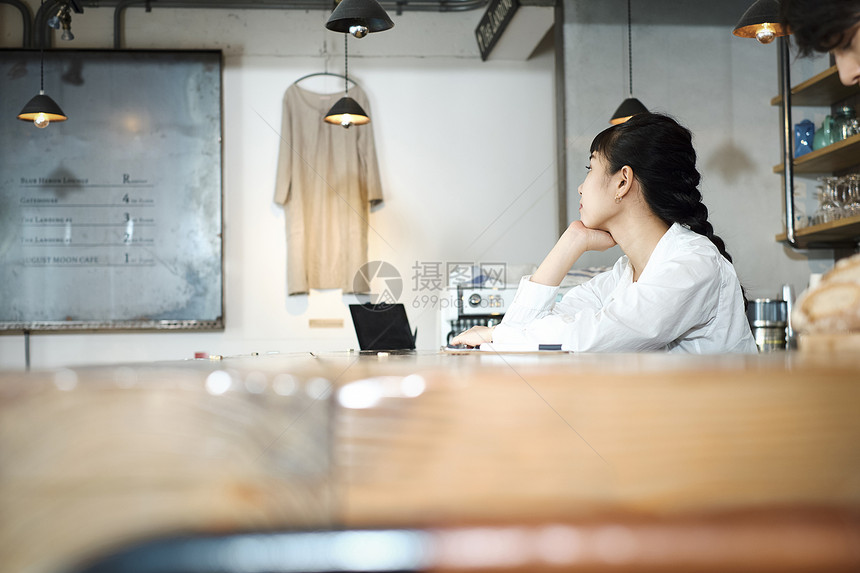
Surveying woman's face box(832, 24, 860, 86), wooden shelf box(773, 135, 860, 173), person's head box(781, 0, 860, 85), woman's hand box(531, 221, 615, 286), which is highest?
wooden shelf box(773, 135, 860, 173)

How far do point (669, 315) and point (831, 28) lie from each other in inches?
24.7

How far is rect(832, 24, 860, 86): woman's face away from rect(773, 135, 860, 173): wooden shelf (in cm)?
319

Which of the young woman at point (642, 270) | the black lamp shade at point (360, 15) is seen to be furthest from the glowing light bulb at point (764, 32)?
the young woman at point (642, 270)

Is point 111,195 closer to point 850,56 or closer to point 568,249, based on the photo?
point 568,249

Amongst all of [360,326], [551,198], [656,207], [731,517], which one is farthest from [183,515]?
[551,198]

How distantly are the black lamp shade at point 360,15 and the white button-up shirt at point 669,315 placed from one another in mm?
1561

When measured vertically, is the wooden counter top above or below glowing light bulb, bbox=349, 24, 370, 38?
below

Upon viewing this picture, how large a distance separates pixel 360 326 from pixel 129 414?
2.75 m

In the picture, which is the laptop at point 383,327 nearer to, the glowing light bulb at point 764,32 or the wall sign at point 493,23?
the glowing light bulb at point 764,32

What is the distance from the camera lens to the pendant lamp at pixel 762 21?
2.76 metres

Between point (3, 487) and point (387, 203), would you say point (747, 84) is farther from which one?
point (3, 487)

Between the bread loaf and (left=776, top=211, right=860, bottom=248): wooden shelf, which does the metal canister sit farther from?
the bread loaf

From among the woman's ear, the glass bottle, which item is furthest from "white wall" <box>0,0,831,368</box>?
the woman's ear

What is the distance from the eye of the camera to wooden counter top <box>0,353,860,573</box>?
230 mm
